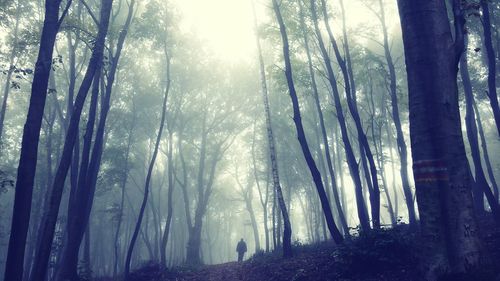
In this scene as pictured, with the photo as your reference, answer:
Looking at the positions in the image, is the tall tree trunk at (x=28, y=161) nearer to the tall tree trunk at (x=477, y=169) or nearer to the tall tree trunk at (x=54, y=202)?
the tall tree trunk at (x=54, y=202)

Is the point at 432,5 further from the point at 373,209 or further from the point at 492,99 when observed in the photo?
the point at 373,209

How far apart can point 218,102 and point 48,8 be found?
21.5 meters

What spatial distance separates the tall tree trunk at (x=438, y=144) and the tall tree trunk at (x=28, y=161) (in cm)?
823

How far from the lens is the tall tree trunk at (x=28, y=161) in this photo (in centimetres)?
738

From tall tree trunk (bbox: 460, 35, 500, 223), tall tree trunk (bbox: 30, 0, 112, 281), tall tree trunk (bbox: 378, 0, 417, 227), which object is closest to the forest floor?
tall tree trunk (bbox: 460, 35, 500, 223)

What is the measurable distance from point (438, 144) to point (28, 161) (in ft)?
28.1

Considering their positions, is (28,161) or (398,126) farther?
(398,126)

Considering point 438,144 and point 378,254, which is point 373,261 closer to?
point 378,254

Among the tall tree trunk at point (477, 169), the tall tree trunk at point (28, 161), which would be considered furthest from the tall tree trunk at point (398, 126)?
the tall tree trunk at point (28, 161)

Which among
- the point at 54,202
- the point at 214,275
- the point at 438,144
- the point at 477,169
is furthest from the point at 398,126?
the point at 54,202

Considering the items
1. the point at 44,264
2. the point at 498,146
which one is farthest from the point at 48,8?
the point at 498,146

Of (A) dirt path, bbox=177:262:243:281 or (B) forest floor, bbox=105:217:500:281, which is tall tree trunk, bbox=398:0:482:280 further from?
(A) dirt path, bbox=177:262:243:281

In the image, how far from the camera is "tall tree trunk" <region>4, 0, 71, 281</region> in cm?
738

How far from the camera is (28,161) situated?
7.84m
